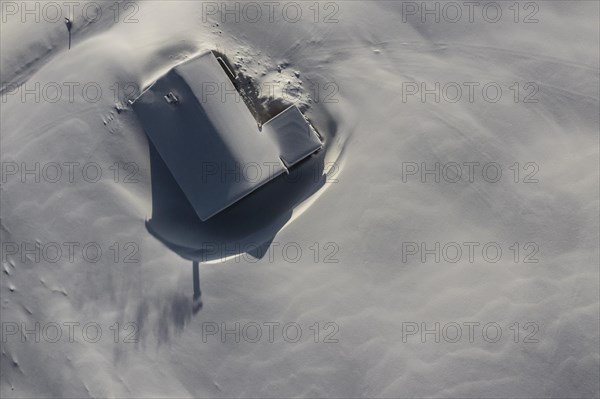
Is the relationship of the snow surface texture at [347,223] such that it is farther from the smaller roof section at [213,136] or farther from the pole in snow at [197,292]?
the smaller roof section at [213,136]

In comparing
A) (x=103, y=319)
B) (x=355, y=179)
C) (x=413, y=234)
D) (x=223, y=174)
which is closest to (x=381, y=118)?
(x=355, y=179)

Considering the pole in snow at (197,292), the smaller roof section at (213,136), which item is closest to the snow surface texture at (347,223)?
the pole in snow at (197,292)

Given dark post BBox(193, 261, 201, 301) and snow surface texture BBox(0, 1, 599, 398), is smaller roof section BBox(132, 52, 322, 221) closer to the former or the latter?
snow surface texture BBox(0, 1, 599, 398)

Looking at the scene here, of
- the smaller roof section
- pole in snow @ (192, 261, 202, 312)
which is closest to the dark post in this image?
pole in snow @ (192, 261, 202, 312)

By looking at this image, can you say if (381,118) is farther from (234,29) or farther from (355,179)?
(234,29)

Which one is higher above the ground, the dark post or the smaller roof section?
the smaller roof section
